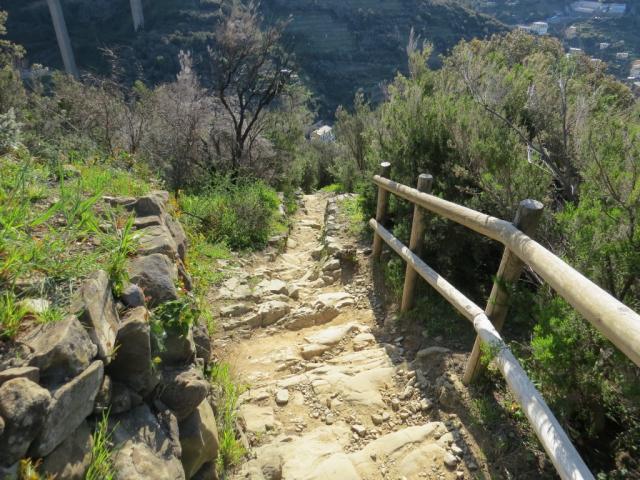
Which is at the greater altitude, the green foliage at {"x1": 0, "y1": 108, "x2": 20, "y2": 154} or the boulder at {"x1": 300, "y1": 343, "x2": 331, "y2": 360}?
the green foliage at {"x1": 0, "y1": 108, "x2": 20, "y2": 154}

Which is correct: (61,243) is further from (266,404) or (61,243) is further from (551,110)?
(551,110)

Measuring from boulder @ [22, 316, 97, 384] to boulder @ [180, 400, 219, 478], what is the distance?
83 cm

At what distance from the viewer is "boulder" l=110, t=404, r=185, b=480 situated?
67.1 inches

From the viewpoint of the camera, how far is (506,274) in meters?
2.37

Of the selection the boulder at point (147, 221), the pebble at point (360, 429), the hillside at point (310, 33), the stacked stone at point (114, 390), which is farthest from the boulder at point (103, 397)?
the hillside at point (310, 33)

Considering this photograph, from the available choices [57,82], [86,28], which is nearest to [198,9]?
[86,28]

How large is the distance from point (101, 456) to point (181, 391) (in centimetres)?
64

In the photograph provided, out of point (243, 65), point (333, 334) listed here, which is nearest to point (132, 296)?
point (333, 334)

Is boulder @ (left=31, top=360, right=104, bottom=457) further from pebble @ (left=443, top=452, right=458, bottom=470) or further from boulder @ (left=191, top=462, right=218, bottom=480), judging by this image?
pebble @ (left=443, top=452, right=458, bottom=470)

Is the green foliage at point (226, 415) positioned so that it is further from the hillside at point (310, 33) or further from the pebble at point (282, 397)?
the hillside at point (310, 33)

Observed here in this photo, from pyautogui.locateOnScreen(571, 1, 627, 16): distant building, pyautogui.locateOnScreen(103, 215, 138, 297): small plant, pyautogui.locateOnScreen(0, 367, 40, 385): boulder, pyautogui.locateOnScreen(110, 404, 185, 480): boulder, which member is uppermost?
pyautogui.locateOnScreen(571, 1, 627, 16): distant building

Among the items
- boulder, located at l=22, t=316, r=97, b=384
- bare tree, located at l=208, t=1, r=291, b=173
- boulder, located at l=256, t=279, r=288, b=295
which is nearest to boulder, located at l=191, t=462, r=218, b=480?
boulder, located at l=22, t=316, r=97, b=384

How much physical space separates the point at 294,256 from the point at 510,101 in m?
3.99

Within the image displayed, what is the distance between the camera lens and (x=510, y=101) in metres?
4.64
